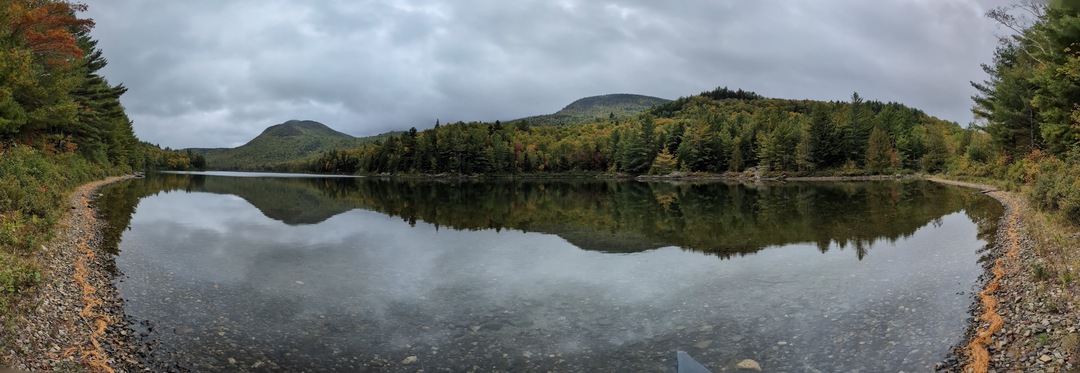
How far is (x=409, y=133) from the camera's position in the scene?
579ft

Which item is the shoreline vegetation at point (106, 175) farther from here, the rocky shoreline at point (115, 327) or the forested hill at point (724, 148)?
the forested hill at point (724, 148)

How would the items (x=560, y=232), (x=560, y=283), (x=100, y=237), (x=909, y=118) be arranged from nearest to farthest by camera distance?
(x=560, y=283)
(x=100, y=237)
(x=560, y=232)
(x=909, y=118)

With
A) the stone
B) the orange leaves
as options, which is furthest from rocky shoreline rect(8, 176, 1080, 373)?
the orange leaves

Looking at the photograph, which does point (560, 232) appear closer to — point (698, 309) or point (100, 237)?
point (698, 309)

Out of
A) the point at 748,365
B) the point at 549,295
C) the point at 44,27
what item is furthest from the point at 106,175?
the point at 748,365

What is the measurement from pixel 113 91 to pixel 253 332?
230ft

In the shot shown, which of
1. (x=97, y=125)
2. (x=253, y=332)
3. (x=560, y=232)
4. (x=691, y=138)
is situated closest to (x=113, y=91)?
(x=97, y=125)

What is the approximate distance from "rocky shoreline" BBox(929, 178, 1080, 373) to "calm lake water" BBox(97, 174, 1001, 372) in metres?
0.47

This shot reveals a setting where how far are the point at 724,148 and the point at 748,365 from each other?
124 m

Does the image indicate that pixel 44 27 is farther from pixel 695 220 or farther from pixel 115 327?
pixel 695 220

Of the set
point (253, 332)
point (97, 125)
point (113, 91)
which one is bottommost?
point (253, 332)

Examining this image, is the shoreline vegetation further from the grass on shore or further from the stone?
the stone

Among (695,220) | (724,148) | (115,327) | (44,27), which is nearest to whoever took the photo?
(115,327)

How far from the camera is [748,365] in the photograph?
9594 mm
